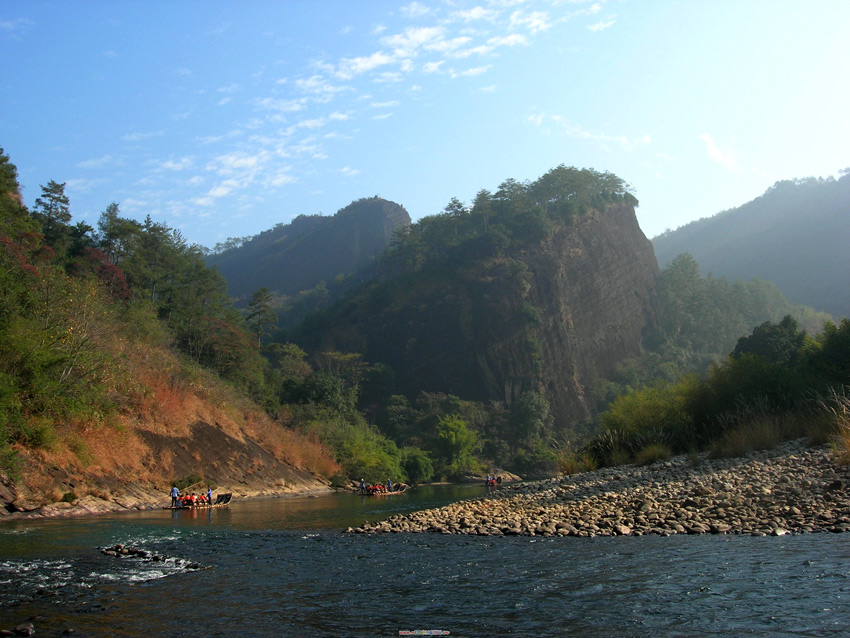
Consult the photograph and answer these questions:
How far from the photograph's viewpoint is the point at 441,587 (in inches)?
396

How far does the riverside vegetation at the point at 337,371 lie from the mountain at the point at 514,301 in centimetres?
56

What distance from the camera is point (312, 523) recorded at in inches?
856

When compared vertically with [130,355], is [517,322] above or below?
above

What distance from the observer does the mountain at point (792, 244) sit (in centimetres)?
13512

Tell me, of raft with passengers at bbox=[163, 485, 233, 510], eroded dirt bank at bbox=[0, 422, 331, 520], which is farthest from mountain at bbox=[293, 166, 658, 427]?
raft with passengers at bbox=[163, 485, 233, 510]

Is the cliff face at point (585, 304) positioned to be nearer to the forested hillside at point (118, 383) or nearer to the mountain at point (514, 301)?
the mountain at point (514, 301)

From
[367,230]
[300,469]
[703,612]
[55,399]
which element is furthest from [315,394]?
[367,230]

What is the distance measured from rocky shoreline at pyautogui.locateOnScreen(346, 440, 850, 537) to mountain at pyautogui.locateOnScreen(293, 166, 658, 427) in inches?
2550

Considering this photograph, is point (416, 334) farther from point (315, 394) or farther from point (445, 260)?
point (315, 394)

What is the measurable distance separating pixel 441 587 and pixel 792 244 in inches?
6680

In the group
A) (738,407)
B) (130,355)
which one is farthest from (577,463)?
(130,355)

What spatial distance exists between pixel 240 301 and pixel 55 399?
161798 mm

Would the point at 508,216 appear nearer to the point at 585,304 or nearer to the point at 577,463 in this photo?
the point at 585,304

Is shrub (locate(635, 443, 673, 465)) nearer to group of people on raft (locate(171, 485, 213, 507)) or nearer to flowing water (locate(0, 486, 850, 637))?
flowing water (locate(0, 486, 850, 637))
